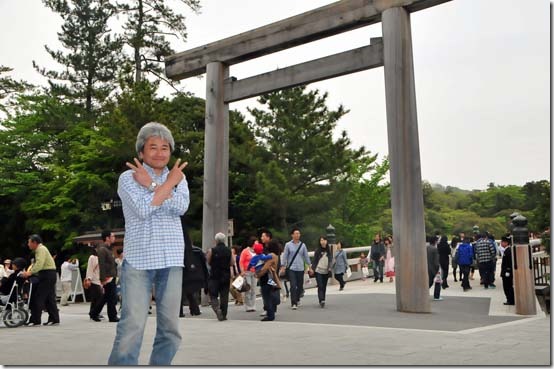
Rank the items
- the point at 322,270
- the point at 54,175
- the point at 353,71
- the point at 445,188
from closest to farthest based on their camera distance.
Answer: the point at 353,71, the point at 322,270, the point at 54,175, the point at 445,188

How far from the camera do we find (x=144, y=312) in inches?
140

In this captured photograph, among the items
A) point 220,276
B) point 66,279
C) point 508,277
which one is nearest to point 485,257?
point 508,277

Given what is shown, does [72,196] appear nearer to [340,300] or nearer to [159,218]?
[340,300]

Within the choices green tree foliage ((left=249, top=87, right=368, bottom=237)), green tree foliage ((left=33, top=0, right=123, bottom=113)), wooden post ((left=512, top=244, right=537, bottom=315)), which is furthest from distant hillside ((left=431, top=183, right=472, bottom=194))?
wooden post ((left=512, top=244, right=537, bottom=315))

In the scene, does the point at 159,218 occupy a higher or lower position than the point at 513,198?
lower

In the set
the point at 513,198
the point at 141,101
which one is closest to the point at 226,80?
the point at 141,101

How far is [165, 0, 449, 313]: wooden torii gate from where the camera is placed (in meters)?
9.59

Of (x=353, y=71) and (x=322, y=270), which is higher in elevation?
(x=353, y=71)

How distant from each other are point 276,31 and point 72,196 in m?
15.0

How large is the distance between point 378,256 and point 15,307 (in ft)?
38.2

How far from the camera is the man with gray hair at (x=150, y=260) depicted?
3.51m

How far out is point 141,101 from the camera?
75.7ft

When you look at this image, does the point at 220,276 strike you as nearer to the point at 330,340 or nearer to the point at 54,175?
the point at 330,340

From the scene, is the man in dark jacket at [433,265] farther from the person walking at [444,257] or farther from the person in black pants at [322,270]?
the person walking at [444,257]
